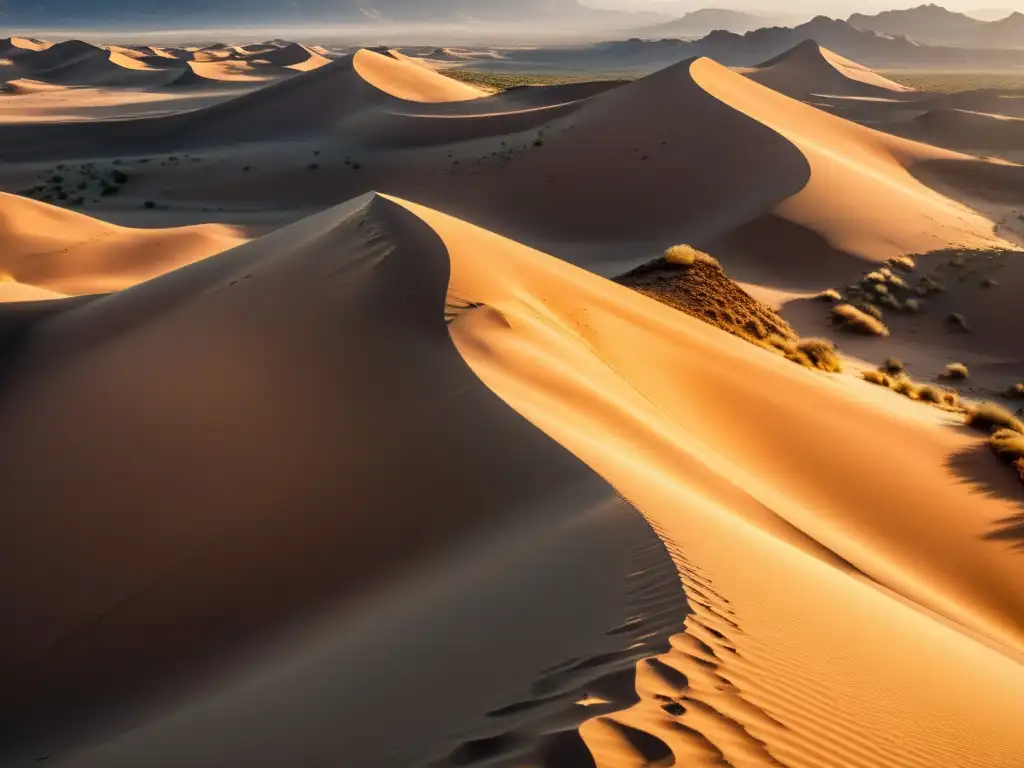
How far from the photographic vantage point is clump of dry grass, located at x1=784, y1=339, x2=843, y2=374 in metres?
14.3

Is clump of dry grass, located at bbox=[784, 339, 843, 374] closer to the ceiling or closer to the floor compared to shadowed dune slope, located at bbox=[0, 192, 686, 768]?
closer to the floor

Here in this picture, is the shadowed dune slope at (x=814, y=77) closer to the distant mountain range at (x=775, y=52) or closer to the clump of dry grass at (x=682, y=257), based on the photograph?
the clump of dry grass at (x=682, y=257)

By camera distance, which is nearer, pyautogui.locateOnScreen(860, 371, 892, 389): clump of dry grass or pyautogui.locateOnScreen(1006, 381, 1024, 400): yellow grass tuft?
pyautogui.locateOnScreen(860, 371, 892, 389): clump of dry grass

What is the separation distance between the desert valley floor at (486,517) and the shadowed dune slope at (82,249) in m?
0.28

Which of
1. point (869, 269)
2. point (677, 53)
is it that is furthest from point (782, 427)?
point (677, 53)

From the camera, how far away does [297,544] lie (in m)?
5.92

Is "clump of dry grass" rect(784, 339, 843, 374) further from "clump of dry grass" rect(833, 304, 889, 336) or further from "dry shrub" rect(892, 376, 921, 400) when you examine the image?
"clump of dry grass" rect(833, 304, 889, 336)

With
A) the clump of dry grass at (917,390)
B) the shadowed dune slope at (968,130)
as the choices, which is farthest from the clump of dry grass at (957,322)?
the shadowed dune slope at (968,130)

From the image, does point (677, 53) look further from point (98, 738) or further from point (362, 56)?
point (98, 738)

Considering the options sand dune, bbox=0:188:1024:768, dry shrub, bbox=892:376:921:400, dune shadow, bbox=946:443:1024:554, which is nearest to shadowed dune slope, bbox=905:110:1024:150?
dry shrub, bbox=892:376:921:400

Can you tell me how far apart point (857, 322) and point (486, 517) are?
14.4 meters

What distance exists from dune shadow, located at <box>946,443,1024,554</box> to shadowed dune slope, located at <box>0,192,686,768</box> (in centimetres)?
529

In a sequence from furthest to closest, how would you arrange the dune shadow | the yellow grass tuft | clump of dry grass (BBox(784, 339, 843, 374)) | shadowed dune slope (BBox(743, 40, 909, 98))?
shadowed dune slope (BBox(743, 40, 909, 98)), the yellow grass tuft, clump of dry grass (BBox(784, 339, 843, 374)), the dune shadow

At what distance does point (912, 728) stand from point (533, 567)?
1.95 metres
